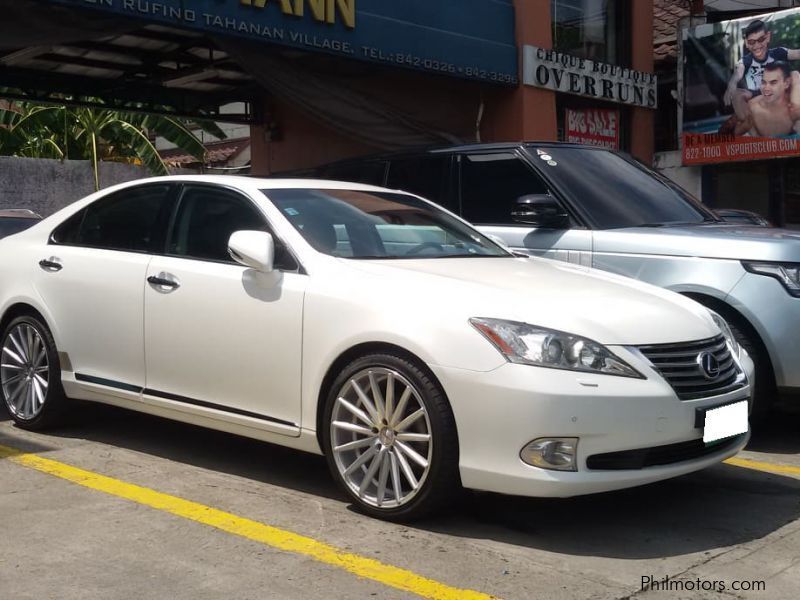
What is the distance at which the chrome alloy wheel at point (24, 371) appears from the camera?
6.04 metres

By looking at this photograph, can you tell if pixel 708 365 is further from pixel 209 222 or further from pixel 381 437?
pixel 209 222

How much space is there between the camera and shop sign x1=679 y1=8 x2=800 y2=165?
14.9 m

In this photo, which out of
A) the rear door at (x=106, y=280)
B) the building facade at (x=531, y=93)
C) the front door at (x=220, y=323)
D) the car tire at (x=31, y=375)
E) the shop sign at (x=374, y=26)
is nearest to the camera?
the front door at (x=220, y=323)

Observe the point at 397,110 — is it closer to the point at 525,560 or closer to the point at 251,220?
the point at 251,220

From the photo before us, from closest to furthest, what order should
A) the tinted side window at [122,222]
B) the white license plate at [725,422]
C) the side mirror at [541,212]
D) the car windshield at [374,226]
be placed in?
the white license plate at [725,422], the car windshield at [374,226], the tinted side window at [122,222], the side mirror at [541,212]

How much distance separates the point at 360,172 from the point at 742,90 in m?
9.51

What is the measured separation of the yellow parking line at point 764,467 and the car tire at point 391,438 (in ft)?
6.77

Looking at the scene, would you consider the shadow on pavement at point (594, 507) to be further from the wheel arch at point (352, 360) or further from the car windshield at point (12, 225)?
the car windshield at point (12, 225)

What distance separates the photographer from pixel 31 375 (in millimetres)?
6109

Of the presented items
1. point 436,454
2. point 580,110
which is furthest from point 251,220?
point 580,110

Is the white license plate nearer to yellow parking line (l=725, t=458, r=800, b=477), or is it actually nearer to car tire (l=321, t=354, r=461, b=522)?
yellow parking line (l=725, t=458, r=800, b=477)

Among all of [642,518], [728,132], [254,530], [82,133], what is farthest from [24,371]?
[82,133]

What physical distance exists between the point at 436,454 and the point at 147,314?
200 cm

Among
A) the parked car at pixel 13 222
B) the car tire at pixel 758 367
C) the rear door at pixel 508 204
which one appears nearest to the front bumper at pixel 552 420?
the car tire at pixel 758 367
